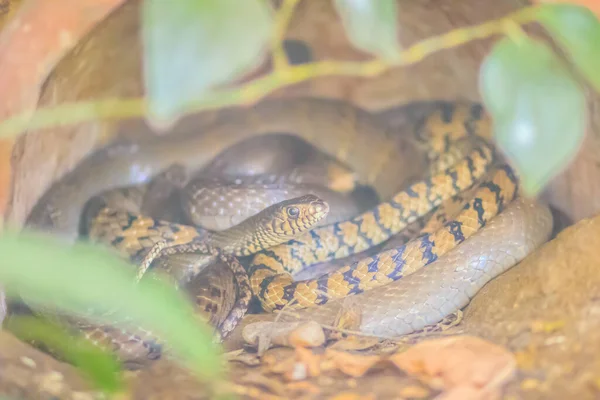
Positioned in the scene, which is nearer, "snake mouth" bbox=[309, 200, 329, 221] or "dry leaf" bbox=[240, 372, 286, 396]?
"dry leaf" bbox=[240, 372, 286, 396]

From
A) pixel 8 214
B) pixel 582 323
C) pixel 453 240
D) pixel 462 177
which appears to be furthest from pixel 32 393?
pixel 462 177

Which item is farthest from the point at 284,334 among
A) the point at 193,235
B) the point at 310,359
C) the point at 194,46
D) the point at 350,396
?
the point at 194,46

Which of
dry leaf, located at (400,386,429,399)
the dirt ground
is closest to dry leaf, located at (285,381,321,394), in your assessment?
the dirt ground

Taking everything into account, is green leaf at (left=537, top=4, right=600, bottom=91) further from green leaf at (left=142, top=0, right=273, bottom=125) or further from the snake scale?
the snake scale

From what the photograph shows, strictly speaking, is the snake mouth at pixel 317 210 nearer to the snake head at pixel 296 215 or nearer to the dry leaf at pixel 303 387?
the snake head at pixel 296 215

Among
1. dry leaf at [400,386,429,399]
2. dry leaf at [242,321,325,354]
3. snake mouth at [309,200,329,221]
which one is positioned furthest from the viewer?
snake mouth at [309,200,329,221]

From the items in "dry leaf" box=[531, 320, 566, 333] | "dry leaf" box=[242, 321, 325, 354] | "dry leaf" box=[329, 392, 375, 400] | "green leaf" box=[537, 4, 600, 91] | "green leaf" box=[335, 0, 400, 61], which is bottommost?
"dry leaf" box=[531, 320, 566, 333]

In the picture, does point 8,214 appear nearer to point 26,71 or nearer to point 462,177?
point 26,71
